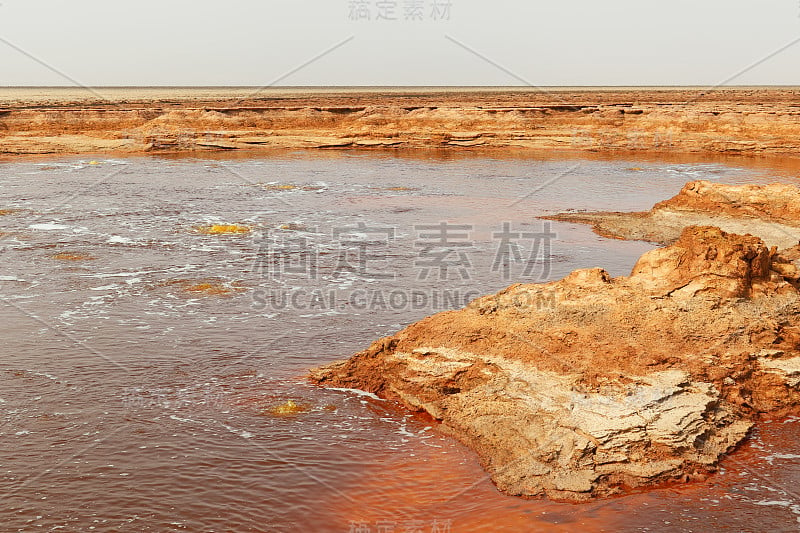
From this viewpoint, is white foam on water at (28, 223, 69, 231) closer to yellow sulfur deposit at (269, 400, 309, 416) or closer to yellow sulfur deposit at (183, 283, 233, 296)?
yellow sulfur deposit at (183, 283, 233, 296)

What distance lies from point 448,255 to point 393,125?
1156 inches

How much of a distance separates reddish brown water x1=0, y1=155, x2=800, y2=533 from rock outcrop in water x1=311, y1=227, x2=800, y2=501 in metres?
0.29

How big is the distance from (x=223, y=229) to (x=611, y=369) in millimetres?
13927

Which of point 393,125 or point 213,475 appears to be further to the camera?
point 393,125

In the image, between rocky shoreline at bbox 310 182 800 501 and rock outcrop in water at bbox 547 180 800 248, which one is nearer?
rocky shoreline at bbox 310 182 800 501

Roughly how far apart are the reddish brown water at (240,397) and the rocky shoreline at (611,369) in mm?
285

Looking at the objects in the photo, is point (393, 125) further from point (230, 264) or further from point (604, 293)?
point (604, 293)

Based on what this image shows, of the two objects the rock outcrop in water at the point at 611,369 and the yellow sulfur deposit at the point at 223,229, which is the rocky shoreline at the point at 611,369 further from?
the yellow sulfur deposit at the point at 223,229

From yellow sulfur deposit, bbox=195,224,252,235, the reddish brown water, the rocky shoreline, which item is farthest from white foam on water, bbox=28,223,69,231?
the rocky shoreline

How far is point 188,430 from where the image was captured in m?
7.92

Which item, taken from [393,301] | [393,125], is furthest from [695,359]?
[393,125]

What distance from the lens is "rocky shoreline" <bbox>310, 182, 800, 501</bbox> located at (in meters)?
6.91

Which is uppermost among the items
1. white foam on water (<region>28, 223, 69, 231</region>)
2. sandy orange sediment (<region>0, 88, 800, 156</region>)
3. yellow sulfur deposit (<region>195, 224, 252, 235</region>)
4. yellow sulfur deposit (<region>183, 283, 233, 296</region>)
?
sandy orange sediment (<region>0, 88, 800, 156</region>)

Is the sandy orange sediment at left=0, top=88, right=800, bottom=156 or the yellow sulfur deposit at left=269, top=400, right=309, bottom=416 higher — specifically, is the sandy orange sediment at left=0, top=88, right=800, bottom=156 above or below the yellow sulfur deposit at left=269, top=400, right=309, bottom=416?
above
